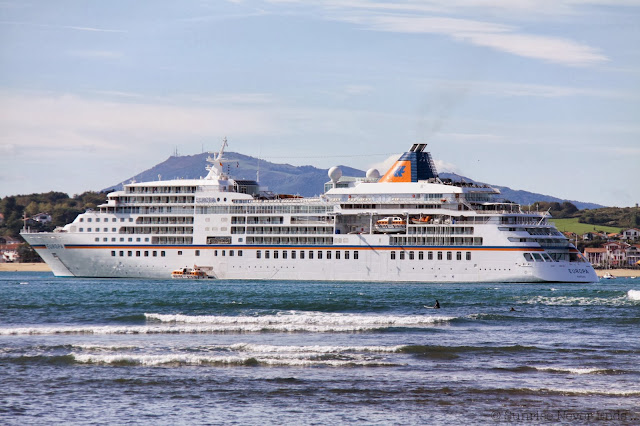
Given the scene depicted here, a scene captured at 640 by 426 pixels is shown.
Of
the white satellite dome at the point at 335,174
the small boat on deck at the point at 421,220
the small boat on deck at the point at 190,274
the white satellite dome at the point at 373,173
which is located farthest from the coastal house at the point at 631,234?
the small boat on deck at the point at 190,274

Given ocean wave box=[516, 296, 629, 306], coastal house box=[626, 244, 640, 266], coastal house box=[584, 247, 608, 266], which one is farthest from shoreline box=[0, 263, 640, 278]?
ocean wave box=[516, 296, 629, 306]

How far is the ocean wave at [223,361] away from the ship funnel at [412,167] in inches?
2261

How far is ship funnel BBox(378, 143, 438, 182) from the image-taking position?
85.6 meters

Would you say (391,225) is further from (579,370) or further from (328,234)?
(579,370)

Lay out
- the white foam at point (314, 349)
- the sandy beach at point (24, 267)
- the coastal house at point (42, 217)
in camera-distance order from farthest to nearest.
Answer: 1. the coastal house at point (42, 217)
2. the sandy beach at point (24, 267)
3. the white foam at point (314, 349)

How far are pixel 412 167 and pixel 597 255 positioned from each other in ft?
294

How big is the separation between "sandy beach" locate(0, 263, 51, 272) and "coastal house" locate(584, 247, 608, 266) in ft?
323

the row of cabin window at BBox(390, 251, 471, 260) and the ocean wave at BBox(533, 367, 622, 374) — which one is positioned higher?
the row of cabin window at BBox(390, 251, 471, 260)

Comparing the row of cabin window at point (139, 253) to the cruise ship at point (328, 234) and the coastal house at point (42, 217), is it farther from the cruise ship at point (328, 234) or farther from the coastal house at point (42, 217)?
the coastal house at point (42, 217)

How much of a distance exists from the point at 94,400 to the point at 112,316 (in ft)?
67.2

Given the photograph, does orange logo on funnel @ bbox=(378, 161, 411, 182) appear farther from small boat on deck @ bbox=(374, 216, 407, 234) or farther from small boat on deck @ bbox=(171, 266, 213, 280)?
small boat on deck @ bbox=(171, 266, 213, 280)

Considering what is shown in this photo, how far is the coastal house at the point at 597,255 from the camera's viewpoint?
528ft

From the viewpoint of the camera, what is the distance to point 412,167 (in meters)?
85.8

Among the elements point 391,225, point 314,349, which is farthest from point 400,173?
point 314,349
